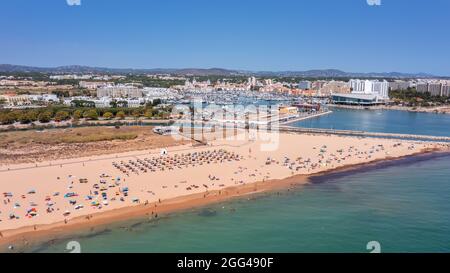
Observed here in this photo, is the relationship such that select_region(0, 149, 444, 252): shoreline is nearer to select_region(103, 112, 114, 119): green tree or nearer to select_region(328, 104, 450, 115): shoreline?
select_region(103, 112, 114, 119): green tree

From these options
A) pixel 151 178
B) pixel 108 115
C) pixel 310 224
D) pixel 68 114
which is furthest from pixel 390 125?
pixel 68 114

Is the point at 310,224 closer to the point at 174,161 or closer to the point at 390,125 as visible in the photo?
the point at 174,161

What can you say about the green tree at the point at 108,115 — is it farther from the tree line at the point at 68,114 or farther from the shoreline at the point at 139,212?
the shoreline at the point at 139,212

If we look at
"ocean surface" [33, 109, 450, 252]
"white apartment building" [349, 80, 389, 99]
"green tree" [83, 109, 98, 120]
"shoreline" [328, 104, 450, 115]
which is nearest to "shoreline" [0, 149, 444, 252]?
"ocean surface" [33, 109, 450, 252]

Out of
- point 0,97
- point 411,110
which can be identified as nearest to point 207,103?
point 0,97
